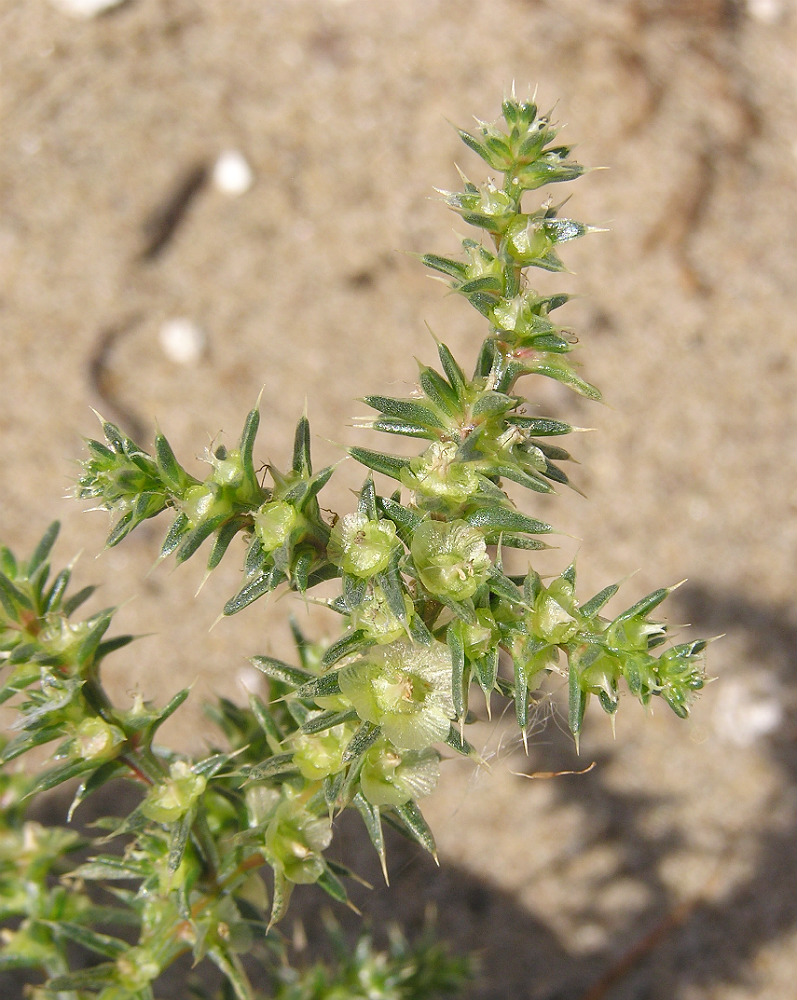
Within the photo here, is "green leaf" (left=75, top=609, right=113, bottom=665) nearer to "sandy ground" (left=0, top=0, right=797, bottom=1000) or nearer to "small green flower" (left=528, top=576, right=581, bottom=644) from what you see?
"small green flower" (left=528, top=576, right=581, bottom=644)

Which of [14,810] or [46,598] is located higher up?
[46,598]

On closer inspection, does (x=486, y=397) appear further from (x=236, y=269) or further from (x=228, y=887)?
(x=236, y=269)

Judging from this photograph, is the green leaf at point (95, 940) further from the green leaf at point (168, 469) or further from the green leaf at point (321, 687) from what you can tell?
the green leaf at point (168, 469)

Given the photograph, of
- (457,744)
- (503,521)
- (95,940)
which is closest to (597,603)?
(503,521)

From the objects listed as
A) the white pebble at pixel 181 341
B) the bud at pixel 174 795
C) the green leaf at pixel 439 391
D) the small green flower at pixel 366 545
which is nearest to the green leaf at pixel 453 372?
the green leaf at pixel 439 391

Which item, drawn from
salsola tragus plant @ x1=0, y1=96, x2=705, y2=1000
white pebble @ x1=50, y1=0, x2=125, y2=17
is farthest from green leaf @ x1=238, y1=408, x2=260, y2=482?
white pebble @ x1=50, y1=0, x2=125, y2=17

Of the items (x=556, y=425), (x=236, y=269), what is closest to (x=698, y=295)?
(x=236, y=269)

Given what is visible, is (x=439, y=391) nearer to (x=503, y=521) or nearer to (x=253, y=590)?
(x=503, y=521)
